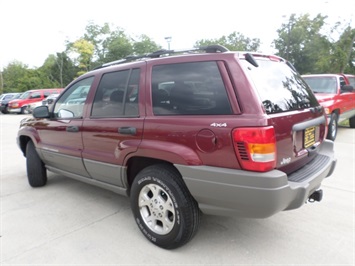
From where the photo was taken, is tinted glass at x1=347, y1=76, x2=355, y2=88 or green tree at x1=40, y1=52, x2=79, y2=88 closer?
tinted glass at x1=347, y1=76, x2=355, y2=88

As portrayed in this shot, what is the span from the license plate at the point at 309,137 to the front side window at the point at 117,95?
1666 millimetres

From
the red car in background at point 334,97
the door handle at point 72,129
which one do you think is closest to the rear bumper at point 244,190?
the door handle at point 72,129

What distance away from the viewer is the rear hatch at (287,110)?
233cm

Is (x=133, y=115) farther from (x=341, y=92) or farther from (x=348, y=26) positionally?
(x=348, y=26)

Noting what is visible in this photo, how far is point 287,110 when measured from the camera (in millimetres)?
2533

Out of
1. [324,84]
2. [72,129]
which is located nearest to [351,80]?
[324,84]

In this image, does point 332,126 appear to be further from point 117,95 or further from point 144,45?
point 144,45

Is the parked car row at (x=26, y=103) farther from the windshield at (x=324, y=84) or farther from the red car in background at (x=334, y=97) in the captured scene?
the red car in background at (x=334, y=97)

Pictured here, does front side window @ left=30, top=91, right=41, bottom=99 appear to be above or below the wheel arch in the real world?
above

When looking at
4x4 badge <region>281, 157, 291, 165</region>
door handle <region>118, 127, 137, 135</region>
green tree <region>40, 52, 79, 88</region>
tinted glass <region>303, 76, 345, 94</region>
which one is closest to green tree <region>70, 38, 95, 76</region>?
green tree <region>40, 52, 79, 88</region>

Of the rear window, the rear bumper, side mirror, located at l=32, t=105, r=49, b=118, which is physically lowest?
the rear bumper

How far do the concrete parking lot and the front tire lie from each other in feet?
0.50

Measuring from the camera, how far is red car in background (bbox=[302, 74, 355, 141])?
274 inches

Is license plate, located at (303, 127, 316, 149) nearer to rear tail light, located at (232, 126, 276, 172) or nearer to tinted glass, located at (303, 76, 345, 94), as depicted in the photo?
rear tail light, located at (232, 126, 276, 172)
